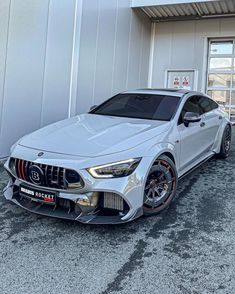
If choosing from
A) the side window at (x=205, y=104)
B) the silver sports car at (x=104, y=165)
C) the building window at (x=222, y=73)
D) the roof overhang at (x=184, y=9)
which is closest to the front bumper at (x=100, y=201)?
the silver sports car at (x=104, y=165)

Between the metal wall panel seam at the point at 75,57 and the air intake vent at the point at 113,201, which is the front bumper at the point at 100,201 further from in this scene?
the metal wall panel seam at the point at 75,57

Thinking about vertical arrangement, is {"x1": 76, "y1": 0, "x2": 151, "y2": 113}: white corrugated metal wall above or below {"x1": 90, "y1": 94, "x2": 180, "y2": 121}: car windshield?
above

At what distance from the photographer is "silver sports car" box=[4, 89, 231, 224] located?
9.59ft

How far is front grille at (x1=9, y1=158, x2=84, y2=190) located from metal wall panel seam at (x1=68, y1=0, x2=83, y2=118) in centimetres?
442

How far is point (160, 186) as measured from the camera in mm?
3477

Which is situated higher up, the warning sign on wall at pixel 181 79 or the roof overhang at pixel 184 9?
the roof overhang at pixel 184 9

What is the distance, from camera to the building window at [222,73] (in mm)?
11242

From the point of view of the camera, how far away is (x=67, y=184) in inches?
116

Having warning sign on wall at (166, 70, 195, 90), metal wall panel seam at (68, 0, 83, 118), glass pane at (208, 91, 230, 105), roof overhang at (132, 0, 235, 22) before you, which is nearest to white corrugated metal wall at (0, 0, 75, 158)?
metal wall panel seam at (68, 0, 83, 118)

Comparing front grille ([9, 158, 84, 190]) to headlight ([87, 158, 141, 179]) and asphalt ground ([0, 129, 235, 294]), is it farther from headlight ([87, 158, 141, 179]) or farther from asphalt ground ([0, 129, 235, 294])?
asphalt ground ([0, 129, 235, 294])

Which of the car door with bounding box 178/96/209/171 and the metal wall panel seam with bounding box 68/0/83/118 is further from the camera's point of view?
the metal wall panel seam with bounding box 68/0/83/118

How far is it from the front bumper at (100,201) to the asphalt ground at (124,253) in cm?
24

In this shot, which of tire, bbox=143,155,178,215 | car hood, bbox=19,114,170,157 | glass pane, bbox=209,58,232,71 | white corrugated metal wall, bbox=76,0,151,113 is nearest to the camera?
car hood, bbox=19,114,170,157

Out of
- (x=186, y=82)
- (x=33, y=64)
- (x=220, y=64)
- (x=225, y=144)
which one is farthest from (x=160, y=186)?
(x=220, y=64)
